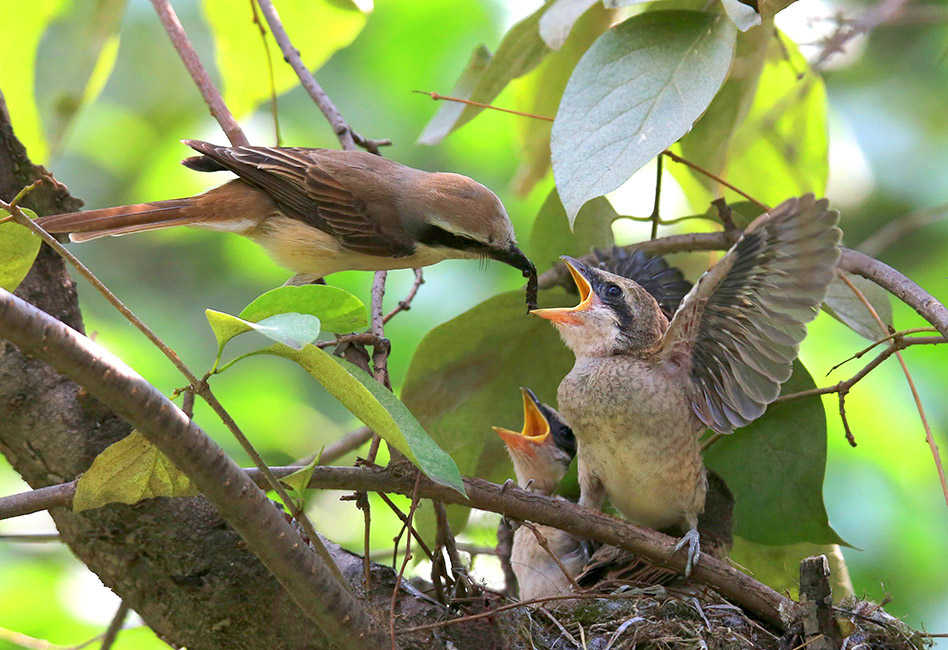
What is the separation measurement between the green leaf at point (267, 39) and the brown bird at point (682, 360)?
1016 mm

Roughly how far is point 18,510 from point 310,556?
53 cm

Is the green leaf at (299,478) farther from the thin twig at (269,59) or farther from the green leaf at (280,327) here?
the thin twig at (269,59)

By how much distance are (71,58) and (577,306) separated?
1591 mm

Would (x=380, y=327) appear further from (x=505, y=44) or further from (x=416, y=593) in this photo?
(x=505, y=44)

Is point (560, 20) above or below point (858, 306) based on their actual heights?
above

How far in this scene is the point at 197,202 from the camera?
2.64 metres

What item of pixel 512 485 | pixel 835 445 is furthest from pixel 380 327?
pixel 835 445

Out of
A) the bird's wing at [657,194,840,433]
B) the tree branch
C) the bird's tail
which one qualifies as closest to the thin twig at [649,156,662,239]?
the tree branch

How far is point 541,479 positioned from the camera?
3338 millimetres

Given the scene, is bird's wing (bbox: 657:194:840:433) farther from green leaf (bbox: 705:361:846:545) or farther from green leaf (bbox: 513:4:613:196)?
green leaf (bbox: 513:4:613:196)

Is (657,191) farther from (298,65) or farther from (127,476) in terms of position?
(127,476)

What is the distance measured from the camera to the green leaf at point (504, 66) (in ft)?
8.51

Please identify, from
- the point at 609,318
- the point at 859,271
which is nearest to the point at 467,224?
the point at 609,318

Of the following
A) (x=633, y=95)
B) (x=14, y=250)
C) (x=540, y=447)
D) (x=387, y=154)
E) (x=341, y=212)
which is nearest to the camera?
(x=14, y=250)
